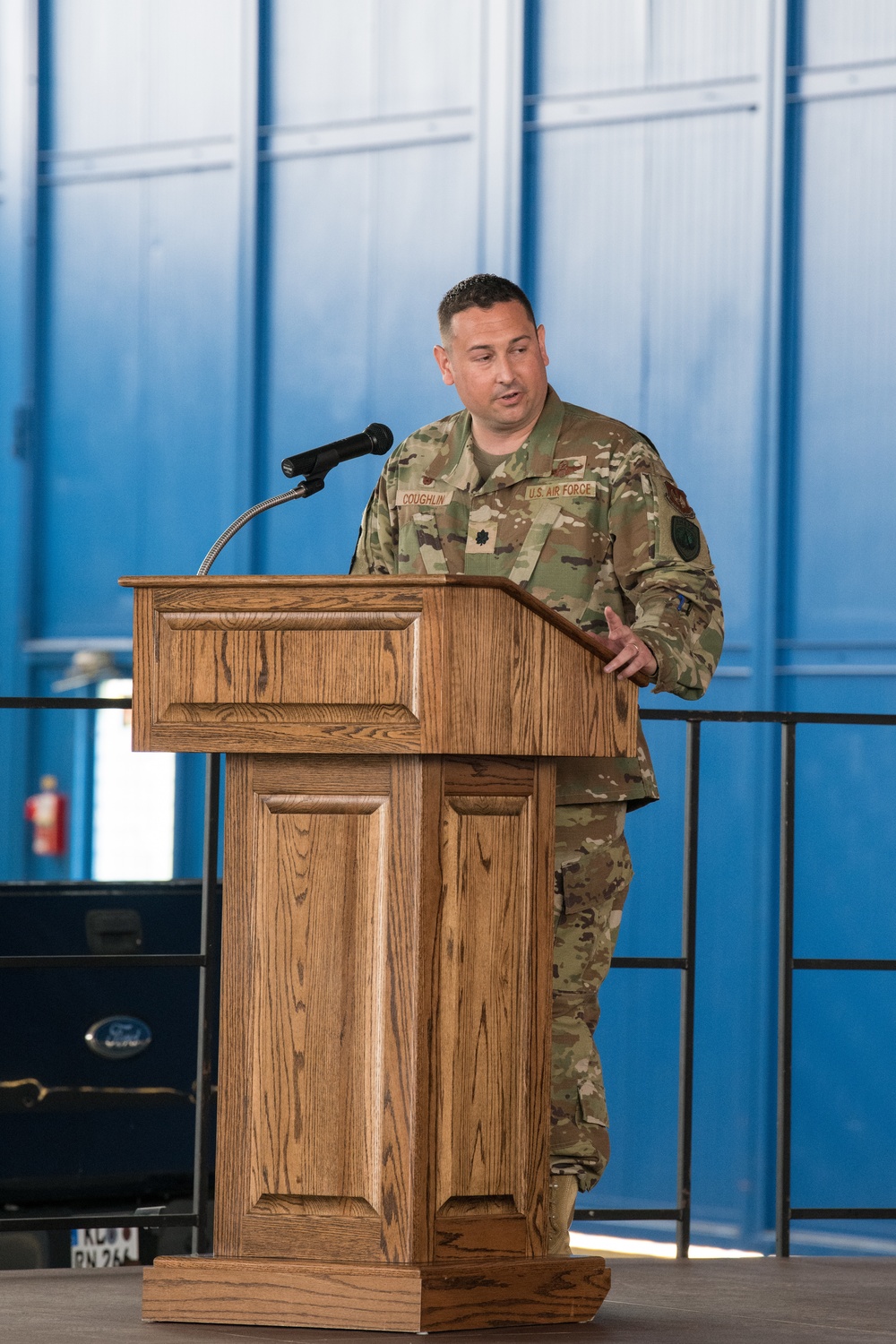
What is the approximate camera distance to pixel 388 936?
1.94 metres

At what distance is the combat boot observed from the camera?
2129 millimetres

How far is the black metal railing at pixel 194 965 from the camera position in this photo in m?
2.69

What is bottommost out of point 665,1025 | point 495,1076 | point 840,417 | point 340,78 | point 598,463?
point 665,1025

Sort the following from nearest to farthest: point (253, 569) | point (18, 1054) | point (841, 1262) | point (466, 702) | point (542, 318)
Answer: point (466, 702), point (841, 1262), point (18, 1054), point (542, 318), point (253, 569)

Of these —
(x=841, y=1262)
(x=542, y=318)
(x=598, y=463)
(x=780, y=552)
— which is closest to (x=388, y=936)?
(x=598, y=463)

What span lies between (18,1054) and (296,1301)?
131cm

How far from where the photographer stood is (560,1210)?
84.2 inches

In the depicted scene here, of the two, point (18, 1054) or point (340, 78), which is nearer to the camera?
point (18, 1054)

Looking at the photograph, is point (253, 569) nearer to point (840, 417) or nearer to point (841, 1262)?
point (840, 417)

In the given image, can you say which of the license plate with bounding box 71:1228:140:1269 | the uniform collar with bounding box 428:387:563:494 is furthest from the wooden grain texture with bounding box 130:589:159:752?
the license plate with bounding box 71:1228:140:1269

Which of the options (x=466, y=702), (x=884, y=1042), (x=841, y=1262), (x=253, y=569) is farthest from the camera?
(x=253, y=569)

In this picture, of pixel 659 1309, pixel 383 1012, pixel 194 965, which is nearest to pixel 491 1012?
pixel 383 1012

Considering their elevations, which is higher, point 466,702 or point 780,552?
point 780,552

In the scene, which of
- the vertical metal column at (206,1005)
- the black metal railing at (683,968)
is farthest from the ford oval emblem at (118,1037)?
the vertical metal column at (206,1005)
